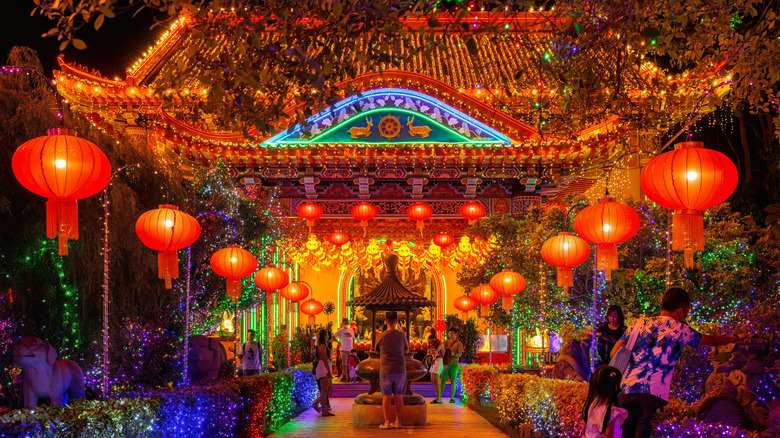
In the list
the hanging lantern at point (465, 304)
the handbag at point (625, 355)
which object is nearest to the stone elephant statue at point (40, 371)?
the handbag at point (625, 355)

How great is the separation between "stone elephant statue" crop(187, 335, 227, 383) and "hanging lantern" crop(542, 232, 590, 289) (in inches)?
182

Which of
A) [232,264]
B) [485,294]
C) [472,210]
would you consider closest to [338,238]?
[472,210]

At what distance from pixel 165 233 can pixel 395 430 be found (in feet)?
14.0

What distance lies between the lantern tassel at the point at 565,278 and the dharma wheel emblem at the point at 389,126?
5540mm

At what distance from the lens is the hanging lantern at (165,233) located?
8.39 metres

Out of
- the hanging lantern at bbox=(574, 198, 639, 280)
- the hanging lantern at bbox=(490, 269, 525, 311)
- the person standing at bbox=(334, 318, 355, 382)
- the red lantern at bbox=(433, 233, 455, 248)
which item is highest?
the red lantern at bbox=(433, 233, 455, 248)

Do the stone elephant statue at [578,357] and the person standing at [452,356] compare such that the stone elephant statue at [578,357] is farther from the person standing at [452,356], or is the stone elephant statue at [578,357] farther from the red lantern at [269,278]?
the red lantern at [269,278]

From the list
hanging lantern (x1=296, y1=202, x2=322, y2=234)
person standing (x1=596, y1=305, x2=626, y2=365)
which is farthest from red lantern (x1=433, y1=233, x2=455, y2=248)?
person standing (x1=596, y1=305, x2=626, y2=365)

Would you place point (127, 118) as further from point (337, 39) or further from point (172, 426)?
point (337, 39)

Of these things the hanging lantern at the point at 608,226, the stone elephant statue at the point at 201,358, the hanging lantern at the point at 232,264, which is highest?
the hanging lantern at the point at 608,226

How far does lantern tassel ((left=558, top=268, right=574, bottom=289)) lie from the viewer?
1022 centimetres

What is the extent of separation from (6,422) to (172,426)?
2407mm

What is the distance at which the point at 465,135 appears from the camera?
49.2ft

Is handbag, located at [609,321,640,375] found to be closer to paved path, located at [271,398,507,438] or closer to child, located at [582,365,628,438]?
child, located at [582,365,628,438]
